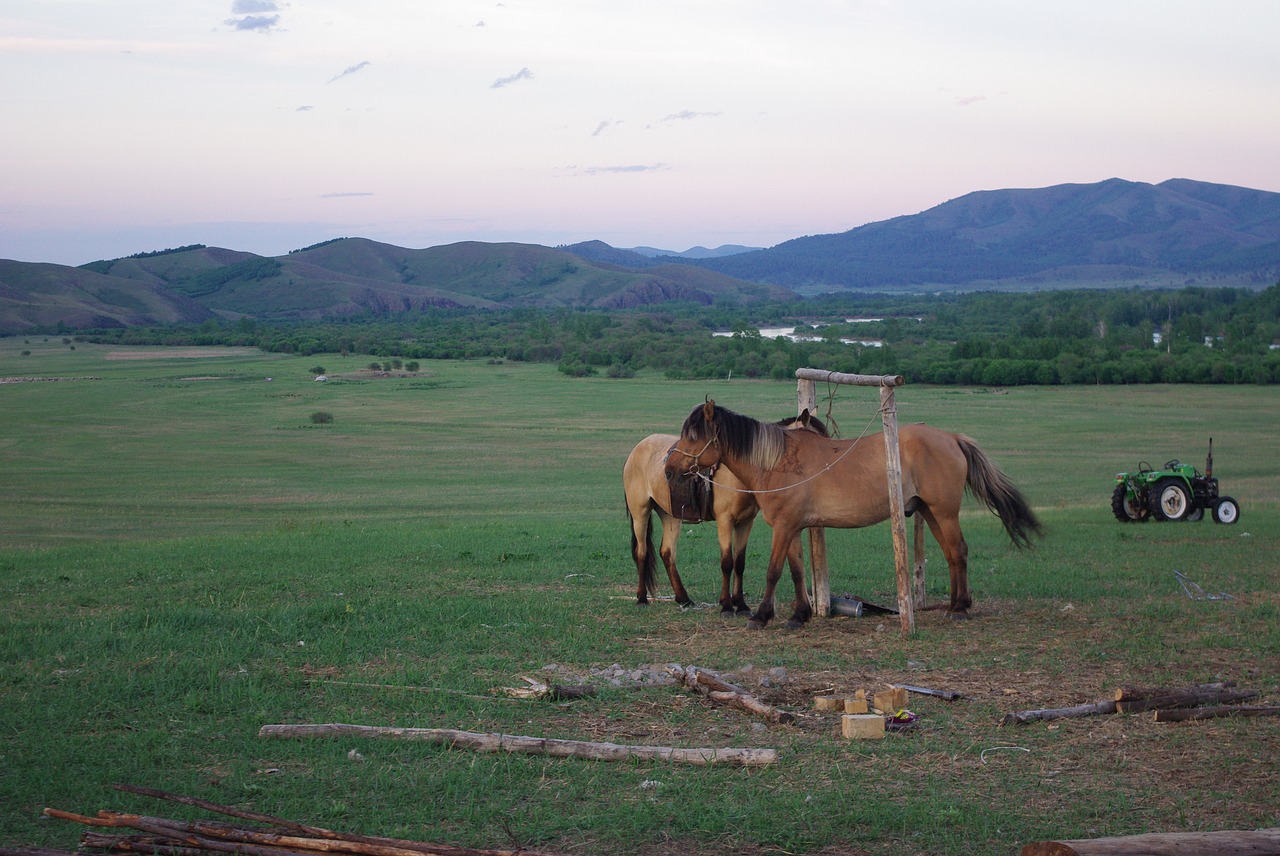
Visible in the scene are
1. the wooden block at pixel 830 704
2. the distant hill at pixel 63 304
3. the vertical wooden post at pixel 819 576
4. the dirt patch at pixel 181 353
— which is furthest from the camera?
the distant hill at pixel 63 304

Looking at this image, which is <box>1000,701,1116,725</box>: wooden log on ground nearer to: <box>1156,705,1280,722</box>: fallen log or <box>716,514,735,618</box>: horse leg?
<box>1156,705,1280,722</box>: fallen log

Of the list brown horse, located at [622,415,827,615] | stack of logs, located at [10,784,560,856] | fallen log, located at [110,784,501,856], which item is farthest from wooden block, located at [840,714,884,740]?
brown horse, located at [622,415,827,615]

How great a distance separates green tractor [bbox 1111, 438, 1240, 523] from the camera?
2138 cm

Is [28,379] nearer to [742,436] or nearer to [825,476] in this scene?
[742,436]

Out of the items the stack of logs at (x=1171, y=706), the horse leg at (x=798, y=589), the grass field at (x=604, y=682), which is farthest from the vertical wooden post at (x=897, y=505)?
the stack of logs at (x=1171, y=706)

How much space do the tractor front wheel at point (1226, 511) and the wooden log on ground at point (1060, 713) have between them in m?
16.0

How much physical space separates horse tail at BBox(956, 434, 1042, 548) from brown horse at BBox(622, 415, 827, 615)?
1498 millimetres

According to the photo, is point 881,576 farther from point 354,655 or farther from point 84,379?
point 84,379

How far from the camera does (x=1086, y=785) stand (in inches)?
233

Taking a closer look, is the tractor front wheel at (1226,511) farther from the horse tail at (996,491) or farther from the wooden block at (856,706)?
the wooden block at (856,706)

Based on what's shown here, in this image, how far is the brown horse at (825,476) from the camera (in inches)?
410

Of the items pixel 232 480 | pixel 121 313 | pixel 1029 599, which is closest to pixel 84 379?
pixel 232 480

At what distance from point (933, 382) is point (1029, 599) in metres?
73.0

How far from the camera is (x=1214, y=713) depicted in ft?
23.3
